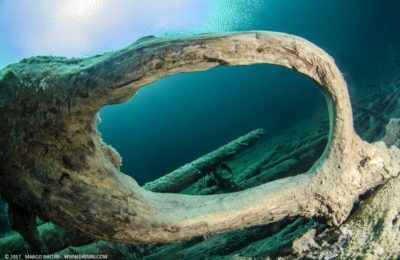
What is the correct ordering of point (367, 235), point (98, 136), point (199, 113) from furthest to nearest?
point (199, 113) → point (367, 235) → point (98, 136)

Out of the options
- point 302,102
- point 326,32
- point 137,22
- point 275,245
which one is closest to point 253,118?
point 302,102

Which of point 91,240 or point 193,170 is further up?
point 193,170

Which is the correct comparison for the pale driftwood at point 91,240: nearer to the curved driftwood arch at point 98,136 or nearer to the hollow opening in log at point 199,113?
the curved driftwood arch at point 98,136

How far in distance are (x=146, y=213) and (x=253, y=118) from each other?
41750 mm

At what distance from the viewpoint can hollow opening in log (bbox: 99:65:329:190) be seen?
36.2m

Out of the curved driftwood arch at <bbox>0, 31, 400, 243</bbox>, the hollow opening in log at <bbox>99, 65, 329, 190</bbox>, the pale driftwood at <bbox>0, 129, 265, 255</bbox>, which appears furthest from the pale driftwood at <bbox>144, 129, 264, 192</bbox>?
the hollow opening in log at <bbox>99, 65, 329, 190</bbox>

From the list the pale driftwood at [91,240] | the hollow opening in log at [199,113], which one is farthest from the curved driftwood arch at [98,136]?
the hollow opening in log at [199,113]

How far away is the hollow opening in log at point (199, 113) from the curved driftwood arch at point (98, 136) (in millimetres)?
23875

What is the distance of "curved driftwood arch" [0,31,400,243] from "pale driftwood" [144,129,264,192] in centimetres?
285

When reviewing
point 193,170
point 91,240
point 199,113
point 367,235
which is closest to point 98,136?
point 91,240

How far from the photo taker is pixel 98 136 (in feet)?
7.28

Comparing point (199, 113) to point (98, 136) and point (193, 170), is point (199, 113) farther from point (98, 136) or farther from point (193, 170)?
point (98, 136)

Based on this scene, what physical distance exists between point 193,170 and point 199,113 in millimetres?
52227

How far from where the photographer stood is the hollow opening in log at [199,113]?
3625 centimetres
